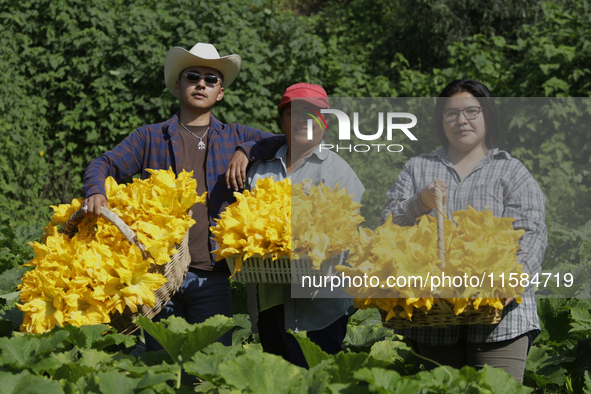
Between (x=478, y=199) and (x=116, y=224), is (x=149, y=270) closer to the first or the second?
(x=116, y=224)

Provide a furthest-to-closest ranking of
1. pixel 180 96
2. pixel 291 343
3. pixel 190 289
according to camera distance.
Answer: pixel 180 96 → pixel 190 289 → pixel 291 343

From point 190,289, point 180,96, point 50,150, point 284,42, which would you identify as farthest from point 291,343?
point 50,150

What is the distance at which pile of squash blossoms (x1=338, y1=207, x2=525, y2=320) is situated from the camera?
1.70m

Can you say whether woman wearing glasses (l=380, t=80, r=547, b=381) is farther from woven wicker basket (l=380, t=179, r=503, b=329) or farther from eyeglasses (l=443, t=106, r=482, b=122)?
woven wicker basket (l=380, t=179, r=503, b=329)

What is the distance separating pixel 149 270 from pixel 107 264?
146 millimetres

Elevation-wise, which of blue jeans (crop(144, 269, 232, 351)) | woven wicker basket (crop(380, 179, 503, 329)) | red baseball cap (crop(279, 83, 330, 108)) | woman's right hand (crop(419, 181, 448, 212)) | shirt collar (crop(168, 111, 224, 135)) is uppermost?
red baseball cap (crop(279, 83, 330, 108))

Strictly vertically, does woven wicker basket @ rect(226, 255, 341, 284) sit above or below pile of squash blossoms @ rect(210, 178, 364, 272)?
below

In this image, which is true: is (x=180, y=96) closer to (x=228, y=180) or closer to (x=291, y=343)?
(x=228, y=180)

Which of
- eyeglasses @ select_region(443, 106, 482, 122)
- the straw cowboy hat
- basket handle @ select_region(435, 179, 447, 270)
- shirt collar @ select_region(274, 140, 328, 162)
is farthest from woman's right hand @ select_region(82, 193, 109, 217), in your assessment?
eyeglasses @ select_region(443, 106, 482, 122)

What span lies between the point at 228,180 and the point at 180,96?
624 mm

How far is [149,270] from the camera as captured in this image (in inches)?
80.8

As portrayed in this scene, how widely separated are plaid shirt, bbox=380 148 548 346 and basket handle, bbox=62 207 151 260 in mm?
865

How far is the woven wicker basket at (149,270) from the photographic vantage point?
79.8 inches

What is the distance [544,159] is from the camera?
5617 mm
